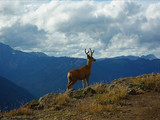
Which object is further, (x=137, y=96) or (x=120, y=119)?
(x=137, y=96)

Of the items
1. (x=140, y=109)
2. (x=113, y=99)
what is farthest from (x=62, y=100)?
(x=140, y=109)

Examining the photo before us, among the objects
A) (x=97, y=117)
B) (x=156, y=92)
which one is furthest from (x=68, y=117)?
(x=156, y=92)

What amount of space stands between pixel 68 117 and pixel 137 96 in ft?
15.8

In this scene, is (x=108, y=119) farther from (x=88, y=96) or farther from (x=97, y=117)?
(x=88, y=96)

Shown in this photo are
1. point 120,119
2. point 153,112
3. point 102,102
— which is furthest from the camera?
point 102,102

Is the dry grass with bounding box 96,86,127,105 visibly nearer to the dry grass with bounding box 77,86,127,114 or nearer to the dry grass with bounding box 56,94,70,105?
the dry grass with bounding box 77,86,127,114

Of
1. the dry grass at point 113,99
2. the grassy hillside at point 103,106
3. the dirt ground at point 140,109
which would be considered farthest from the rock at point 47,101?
the dirt ground at point 140,109

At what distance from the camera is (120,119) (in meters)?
7.66

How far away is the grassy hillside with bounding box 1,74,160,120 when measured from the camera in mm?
8258

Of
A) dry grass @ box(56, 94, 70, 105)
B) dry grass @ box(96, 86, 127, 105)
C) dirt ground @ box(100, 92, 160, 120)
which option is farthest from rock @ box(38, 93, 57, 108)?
dirt ground @ box(100, 92, 160, 120)

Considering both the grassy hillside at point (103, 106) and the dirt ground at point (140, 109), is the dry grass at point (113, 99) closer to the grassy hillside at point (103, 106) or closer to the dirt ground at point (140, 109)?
the grassy hillside at point (103, 106)

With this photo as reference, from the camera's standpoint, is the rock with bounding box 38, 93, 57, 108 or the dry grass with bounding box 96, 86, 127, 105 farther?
the rock with bounding box 38, 93, 57, 108

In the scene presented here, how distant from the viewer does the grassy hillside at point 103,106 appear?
27.1ft

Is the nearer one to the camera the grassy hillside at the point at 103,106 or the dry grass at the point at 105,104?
the grassy hillside at the point at 103,106
